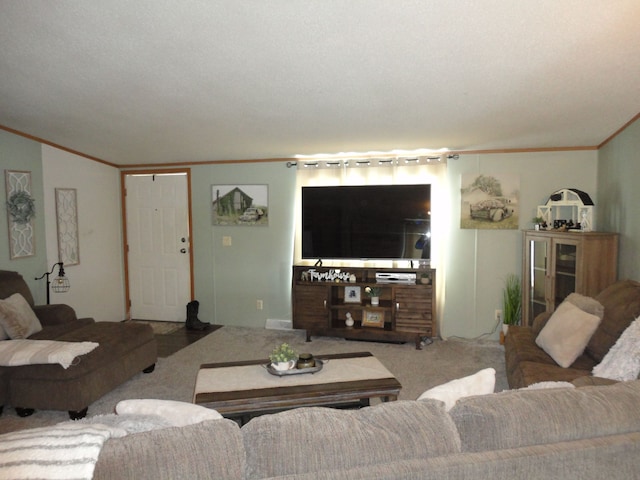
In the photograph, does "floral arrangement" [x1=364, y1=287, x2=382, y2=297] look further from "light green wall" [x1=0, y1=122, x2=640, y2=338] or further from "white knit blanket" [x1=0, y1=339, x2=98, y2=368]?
"white knit blanket" [x1=0, y1=339, x2=98, y2=368]

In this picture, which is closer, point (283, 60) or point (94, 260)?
point (283, 60)

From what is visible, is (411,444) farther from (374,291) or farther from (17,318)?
(374,291)

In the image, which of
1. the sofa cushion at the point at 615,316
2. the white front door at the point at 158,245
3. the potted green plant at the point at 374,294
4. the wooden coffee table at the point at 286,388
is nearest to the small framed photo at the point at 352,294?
the potted green plant at the point at 374,294

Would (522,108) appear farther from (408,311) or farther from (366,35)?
(408,311)

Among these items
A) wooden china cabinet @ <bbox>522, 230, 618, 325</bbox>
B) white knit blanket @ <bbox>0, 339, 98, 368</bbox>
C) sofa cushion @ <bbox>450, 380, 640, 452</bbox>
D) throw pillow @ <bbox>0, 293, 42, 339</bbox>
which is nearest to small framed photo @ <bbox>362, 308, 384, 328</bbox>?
wooden china cabinet @ <bbox>522, 230, 618, 325</bbox>

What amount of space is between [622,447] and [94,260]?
5.92 meters

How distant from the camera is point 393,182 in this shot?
17.6 feet

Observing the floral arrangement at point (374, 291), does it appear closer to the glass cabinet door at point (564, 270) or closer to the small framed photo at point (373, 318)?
the small framed photo at point (373, 318)

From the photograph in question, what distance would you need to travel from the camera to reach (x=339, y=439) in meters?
Answer: 1.24

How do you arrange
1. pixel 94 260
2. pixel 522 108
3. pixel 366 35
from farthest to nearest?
pixel 94 260 < pixel 522 108 < pixel 366 35

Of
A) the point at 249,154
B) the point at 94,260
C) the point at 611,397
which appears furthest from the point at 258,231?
the point at 611,397

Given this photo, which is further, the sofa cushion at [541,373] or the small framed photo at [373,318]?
the small framed photo at [373,318]

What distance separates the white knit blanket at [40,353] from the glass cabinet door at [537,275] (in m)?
4.09

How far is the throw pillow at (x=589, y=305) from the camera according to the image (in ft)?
10.0
